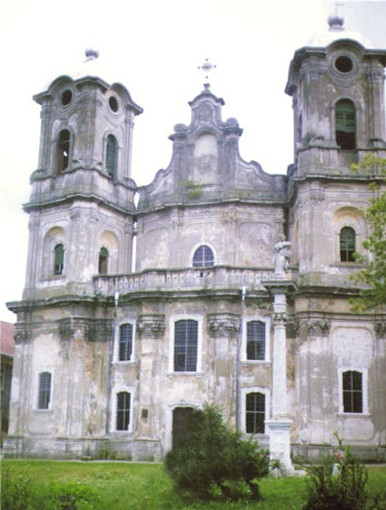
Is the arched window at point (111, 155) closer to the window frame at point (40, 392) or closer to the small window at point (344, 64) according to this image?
the window frame at point (40, 392)

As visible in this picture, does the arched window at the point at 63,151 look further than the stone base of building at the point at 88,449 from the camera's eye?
Yes

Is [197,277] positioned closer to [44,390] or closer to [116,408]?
[116,408]

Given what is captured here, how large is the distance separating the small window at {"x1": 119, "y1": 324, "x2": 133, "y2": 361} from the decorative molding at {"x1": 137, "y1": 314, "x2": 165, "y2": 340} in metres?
1.21

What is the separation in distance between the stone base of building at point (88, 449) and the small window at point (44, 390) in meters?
1.55

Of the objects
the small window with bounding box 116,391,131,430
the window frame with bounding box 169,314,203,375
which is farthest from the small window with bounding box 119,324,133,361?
the window frame with bounding box 169,314,203,375

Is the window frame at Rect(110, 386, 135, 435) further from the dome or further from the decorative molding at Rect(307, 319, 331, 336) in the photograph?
the dome

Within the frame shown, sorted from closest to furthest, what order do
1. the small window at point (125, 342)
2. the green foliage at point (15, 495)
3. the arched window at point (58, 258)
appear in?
the green foliage at point (15, 495) → the small window at point (125, 342) → the arched window at point (58, 258)

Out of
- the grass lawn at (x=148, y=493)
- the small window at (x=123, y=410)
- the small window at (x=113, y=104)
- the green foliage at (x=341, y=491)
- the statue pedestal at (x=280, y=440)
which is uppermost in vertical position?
the small window at (x=113, y=104)

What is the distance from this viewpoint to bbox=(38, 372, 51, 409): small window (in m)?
32.7

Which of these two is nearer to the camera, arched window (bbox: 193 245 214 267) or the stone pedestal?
the stone pedestal

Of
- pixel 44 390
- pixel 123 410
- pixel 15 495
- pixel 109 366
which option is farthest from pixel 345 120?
pixel 15 495

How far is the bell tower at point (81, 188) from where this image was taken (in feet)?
110

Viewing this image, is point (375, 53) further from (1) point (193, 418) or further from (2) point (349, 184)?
(1) point (193, 418)

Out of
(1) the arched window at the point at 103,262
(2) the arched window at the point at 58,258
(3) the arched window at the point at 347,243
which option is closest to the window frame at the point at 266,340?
(3) the arched window at the point at 347,243
